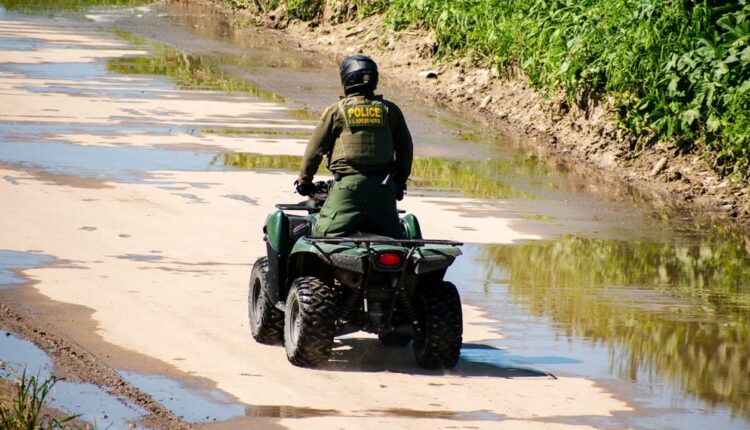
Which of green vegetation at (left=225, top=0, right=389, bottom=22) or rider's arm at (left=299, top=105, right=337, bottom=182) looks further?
green vegetation at (left=225, top=0, right=389, bottom=22)

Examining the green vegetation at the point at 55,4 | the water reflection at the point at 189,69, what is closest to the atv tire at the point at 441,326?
the water reflection at the point at 189,69

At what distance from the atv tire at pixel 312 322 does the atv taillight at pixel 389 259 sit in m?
0.42

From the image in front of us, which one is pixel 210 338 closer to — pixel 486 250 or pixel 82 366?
pixel 82 366

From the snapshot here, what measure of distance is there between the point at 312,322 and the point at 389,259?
63cm

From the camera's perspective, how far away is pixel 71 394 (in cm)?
847

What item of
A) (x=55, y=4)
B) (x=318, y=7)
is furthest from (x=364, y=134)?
(x=55, y=4)

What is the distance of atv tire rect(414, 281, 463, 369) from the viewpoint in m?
9.21

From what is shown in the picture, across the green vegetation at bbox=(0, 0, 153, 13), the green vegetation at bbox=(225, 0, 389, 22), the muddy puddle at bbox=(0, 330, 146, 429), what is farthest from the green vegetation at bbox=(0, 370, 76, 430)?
the green vegetation at bbox=(0, 0, 153, 13)

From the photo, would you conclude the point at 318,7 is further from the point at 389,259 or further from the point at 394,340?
the point at 389,259

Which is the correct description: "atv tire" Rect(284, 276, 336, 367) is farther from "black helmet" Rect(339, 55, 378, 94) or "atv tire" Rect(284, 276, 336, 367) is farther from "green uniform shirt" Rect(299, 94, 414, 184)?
"black helmet" Rect(339, 55, 378, 94)

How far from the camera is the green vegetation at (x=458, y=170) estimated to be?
54.9 ft

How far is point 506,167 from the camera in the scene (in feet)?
60.3

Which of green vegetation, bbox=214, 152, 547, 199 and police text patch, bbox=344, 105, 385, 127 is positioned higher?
police text patch, bbox=344, 105, 385, 127

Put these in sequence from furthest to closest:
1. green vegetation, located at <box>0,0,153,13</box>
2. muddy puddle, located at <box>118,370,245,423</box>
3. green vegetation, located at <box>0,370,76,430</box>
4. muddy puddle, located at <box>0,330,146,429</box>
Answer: green vegetation, located at <box>0,0,153,13</box> < muddy puddle, located at <box>118,370,245,423</box> < muddy puddle, located at <box>0,330,146,429</box> < green vegetation, located at <box>0,370,76,430</box>
